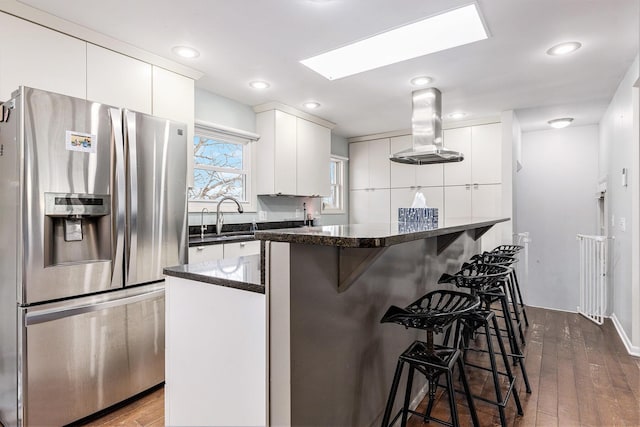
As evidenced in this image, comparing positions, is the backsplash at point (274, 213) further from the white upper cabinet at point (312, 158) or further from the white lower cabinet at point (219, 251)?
the white lower cabinet at point (219, 251)

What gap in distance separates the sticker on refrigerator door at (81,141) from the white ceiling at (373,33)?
79 centimetres

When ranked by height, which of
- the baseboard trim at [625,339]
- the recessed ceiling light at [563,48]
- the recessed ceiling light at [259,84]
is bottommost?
the baseboard trim at [625,339]

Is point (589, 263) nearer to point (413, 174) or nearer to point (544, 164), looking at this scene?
point (544, 164)

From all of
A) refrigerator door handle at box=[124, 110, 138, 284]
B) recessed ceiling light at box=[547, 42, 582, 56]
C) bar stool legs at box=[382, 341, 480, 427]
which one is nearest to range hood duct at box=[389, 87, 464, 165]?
recessed ceiling light at box=[547, 42, 582, 56]

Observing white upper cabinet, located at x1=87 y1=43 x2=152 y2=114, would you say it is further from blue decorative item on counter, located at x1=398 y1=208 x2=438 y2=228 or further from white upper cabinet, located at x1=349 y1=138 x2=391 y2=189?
white upper cabinet, located at x1=349 y1=138 x2=391 y2=189

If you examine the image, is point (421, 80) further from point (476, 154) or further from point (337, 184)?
point (337, 184)

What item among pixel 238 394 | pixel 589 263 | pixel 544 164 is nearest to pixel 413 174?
pixel 544 164

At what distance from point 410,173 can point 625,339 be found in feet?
10.3

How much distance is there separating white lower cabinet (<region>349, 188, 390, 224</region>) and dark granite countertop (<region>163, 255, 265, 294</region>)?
4.10 metres

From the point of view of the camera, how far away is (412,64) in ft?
9.49

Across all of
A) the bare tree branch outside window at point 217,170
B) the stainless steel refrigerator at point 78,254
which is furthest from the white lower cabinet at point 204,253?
the bare tree branch outside window at point 217,170

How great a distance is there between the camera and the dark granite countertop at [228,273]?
50.3 inches

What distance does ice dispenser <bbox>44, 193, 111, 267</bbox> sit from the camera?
1859 mm

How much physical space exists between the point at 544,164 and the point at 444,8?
429cm
